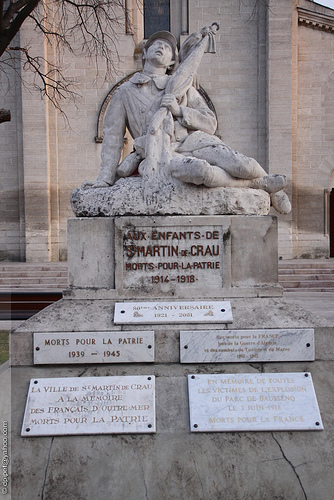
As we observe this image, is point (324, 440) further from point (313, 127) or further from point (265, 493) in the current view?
point (313, 127)

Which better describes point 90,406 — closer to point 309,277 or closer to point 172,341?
point 172,341

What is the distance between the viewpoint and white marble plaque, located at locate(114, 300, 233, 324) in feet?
9.88

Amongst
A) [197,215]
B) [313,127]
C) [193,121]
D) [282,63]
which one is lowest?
[197,215]

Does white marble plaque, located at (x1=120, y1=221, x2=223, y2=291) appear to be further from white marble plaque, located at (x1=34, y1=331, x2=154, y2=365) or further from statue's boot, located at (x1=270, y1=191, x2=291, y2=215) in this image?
statue's boot, located at (x1=270, y1=191, x2=291, y2=215)

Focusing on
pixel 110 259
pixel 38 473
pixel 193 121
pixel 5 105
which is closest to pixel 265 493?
pixel 38 473

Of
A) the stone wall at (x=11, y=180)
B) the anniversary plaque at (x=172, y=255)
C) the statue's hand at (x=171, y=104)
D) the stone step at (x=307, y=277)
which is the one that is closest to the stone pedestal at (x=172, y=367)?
the anniversary plaque at (x=172, y=255)

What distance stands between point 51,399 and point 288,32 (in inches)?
496

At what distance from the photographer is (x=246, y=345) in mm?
2893

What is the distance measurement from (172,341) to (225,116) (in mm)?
11092

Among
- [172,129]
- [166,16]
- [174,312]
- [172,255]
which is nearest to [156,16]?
[166,16]

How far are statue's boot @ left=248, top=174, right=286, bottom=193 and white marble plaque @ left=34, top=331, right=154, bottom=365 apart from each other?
1.55 metres

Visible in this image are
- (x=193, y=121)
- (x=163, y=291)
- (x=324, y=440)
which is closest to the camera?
(x=324, y=440)

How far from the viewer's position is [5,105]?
13109 millimetres

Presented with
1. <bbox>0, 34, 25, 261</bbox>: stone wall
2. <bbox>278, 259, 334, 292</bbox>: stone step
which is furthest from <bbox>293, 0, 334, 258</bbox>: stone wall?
<bbox>0, 34, 25, 261</bbox>: stone wall
